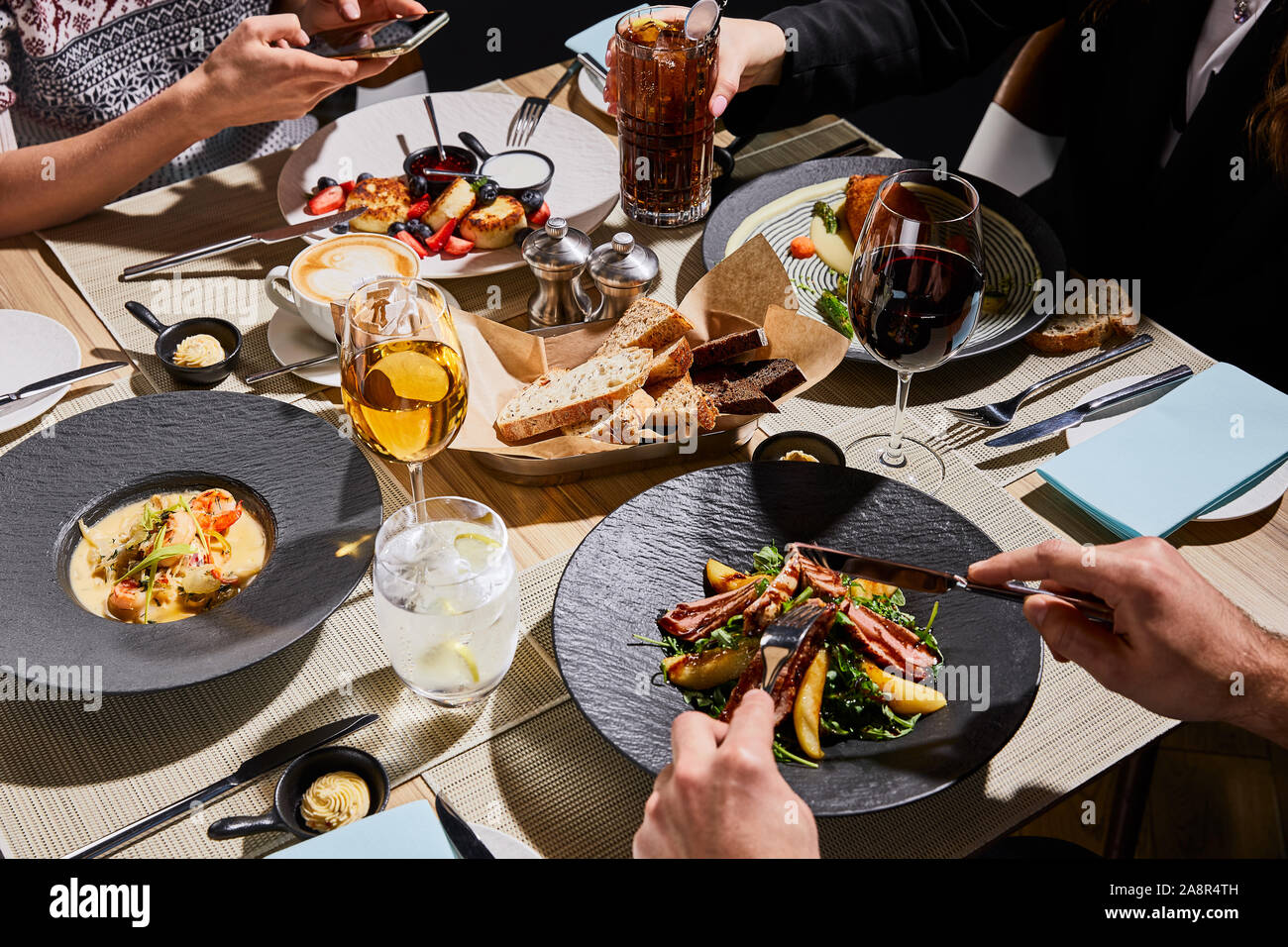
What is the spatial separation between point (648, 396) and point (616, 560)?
274mm

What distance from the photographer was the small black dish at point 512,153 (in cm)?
177

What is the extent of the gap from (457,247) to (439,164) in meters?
0.23

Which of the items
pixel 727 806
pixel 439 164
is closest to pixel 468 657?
pixel 727 806

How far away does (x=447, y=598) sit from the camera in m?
0.96

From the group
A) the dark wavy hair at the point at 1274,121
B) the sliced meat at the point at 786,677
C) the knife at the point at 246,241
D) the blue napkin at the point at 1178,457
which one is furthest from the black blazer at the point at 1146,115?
the sliced meat at the point at 786,677

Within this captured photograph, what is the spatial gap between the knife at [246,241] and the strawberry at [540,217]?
27cm

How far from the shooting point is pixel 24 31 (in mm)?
2039

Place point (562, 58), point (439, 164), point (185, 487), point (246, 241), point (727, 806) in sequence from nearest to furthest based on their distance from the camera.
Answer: point (727, 806) < point (185, 487) < point (246, 241) < point (439, 164) < point (562, 58)

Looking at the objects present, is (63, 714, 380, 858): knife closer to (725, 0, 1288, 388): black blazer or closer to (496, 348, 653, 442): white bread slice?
(496, 348, 653, 442): white bread slice

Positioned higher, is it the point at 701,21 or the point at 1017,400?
the point at 701,21

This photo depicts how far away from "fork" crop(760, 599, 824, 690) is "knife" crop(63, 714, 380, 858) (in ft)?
1.32

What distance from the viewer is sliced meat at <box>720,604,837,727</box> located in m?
1.01

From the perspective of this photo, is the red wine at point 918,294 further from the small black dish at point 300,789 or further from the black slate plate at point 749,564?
the small black dish at point 300,789

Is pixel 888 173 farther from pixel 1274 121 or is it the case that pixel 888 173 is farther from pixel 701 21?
pixel 1274 121
